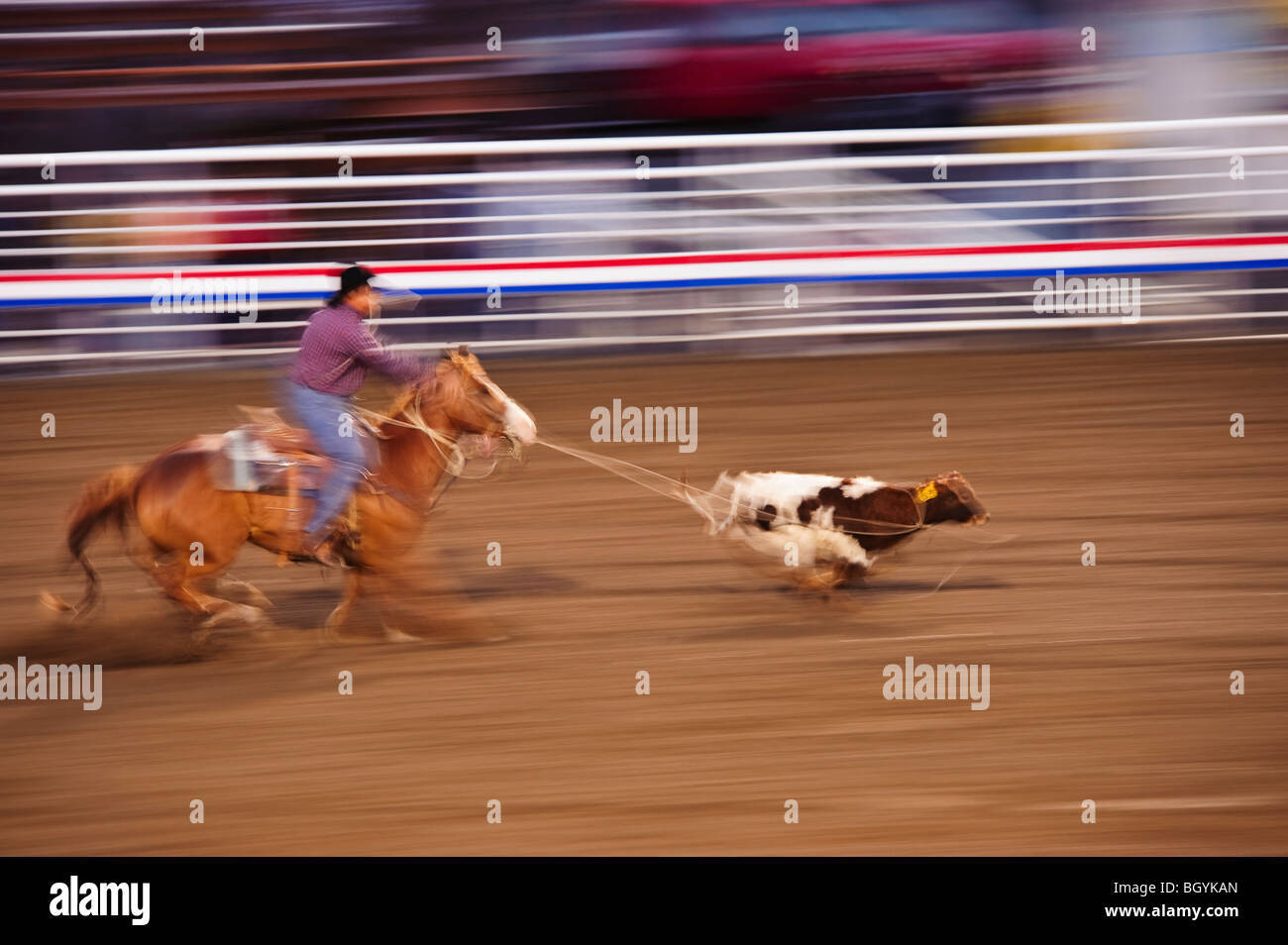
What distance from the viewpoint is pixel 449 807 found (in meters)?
4.35

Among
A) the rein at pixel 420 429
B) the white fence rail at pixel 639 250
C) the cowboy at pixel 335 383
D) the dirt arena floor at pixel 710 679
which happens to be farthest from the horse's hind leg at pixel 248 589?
the white fence rail at pixel 639 250

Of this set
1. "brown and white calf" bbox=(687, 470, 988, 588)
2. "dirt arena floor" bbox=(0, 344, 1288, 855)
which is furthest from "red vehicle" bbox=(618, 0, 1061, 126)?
"brown and white calf" bbox=(687, 470, 988, 588)

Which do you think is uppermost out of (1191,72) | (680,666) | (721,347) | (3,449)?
(1191,72)

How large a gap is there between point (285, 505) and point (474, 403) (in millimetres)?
811

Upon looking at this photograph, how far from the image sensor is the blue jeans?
5316 mm

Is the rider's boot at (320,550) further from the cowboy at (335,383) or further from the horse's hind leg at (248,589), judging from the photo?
the horse's hind leg at (248,589)

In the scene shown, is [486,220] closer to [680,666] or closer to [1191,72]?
[680,666]

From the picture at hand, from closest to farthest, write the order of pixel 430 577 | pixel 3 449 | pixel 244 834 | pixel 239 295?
1. pixel 244 834
2. pixel 430 577
3. pixel 3 449
4. pixel 239 295

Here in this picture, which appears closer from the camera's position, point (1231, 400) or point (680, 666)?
point (680, 666)

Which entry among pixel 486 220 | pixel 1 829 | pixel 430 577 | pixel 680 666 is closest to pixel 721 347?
pixel 486 220

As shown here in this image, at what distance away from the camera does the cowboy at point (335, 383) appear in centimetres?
529

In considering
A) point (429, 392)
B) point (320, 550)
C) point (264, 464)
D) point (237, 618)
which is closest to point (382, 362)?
point (429, 392)

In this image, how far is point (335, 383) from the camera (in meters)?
5.34

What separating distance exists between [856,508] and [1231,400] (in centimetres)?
426
